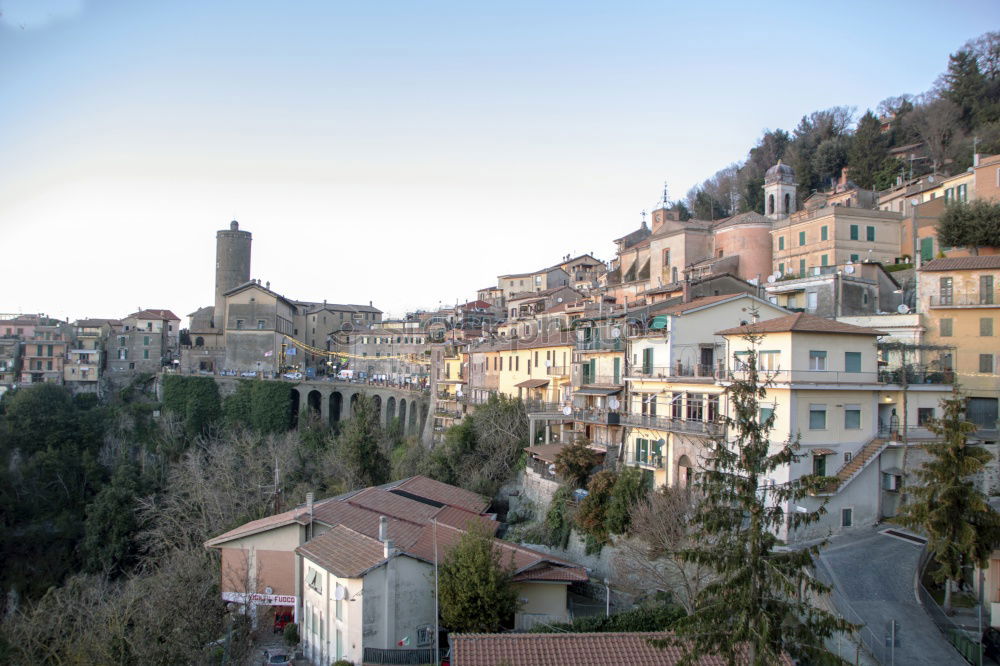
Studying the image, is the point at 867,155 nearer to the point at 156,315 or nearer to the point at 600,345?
the point at 600,345

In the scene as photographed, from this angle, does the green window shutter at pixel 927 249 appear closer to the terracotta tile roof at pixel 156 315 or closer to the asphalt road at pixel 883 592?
the asphalt road at pixel 883 592

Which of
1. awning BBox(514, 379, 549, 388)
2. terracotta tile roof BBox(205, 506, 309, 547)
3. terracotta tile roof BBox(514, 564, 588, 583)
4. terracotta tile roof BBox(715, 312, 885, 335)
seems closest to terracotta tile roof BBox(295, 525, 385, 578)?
terracotta tile roof BBox(205, 506, 309, 547)

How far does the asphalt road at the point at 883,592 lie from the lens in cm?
1577

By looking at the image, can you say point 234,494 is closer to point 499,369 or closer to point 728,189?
point 499,369

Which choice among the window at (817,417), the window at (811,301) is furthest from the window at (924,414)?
the window at (811,301)

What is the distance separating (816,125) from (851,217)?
4268 centimetres

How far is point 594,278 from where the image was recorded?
65.0 metres

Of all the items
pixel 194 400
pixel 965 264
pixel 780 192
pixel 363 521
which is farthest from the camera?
pixel 194 400

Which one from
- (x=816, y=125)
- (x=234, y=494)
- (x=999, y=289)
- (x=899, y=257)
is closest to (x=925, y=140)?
(x=816, y=125)

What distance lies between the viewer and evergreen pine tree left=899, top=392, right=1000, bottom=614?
1658 cm

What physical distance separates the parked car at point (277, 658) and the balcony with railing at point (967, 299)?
26396mm

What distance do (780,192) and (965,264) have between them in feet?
73.3

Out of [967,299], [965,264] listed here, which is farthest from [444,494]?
[965,264]

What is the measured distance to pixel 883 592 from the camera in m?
18.0
